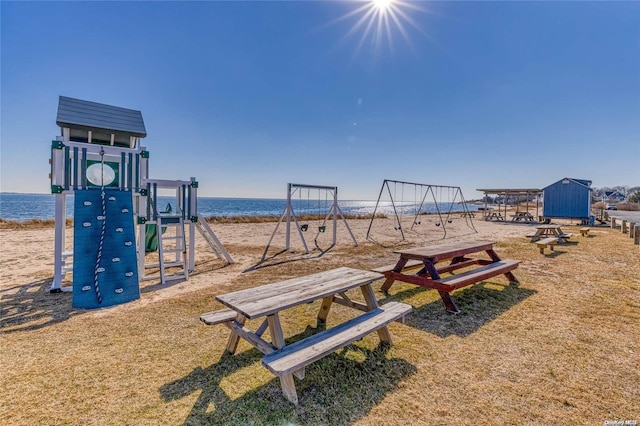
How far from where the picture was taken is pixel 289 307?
233 cm

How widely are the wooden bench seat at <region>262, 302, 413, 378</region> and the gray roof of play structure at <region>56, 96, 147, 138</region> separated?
5954mm

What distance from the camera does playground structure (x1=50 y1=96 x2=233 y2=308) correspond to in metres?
4.66

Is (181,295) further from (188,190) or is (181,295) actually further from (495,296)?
(495,296)

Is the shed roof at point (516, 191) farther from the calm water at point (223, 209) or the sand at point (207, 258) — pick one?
the sand at point (207, 258)

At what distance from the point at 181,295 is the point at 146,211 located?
2196 millimetres

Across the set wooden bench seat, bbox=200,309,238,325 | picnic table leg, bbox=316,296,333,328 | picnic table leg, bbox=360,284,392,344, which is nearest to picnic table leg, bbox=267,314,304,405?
wooden bench seat, bbox=200,309,238,325

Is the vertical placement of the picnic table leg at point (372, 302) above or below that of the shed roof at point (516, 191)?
below

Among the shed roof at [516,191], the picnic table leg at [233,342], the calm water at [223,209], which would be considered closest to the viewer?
the picnic table leg at [233,342]

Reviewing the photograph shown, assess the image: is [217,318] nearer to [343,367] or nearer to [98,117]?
Answer: [343,367]

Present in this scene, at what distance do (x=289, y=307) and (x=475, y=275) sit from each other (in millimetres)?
3443

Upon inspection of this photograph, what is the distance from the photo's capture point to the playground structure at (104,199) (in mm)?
4664

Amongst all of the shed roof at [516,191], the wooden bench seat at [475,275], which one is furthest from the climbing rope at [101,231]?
the shed roof at [516,191]

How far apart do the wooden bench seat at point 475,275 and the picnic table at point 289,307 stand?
49.8 inches

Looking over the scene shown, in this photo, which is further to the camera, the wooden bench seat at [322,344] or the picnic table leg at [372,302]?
the picnic table leg at [372,302]
